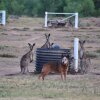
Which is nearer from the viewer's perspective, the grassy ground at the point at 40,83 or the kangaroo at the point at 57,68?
the grassy ground at the point at 40,83

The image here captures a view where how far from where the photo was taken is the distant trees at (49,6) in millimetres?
62625

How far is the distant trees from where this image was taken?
62.6 metres

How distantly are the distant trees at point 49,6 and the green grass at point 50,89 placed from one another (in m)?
44.7

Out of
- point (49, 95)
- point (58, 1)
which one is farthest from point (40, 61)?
point (58, 1)

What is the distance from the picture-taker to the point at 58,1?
67750 mm

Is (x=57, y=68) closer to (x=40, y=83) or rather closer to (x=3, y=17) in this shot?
(x=40, y=83)

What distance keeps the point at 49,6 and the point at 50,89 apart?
5351 cm

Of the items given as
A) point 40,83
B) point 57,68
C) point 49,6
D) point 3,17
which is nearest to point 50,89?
point 40,83

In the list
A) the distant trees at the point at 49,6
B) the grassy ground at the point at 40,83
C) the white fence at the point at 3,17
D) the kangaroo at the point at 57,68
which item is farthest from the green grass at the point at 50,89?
the distant trees at the point at 49,6

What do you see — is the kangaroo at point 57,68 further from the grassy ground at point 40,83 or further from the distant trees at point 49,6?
the distant trees at point 49,6

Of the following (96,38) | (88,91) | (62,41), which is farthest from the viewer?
(96,38)

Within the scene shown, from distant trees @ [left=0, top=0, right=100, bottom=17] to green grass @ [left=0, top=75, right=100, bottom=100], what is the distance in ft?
147

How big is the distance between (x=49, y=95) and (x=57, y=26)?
30.3 metres

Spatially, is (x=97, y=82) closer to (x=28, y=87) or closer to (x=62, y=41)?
(x=28, y=87)
